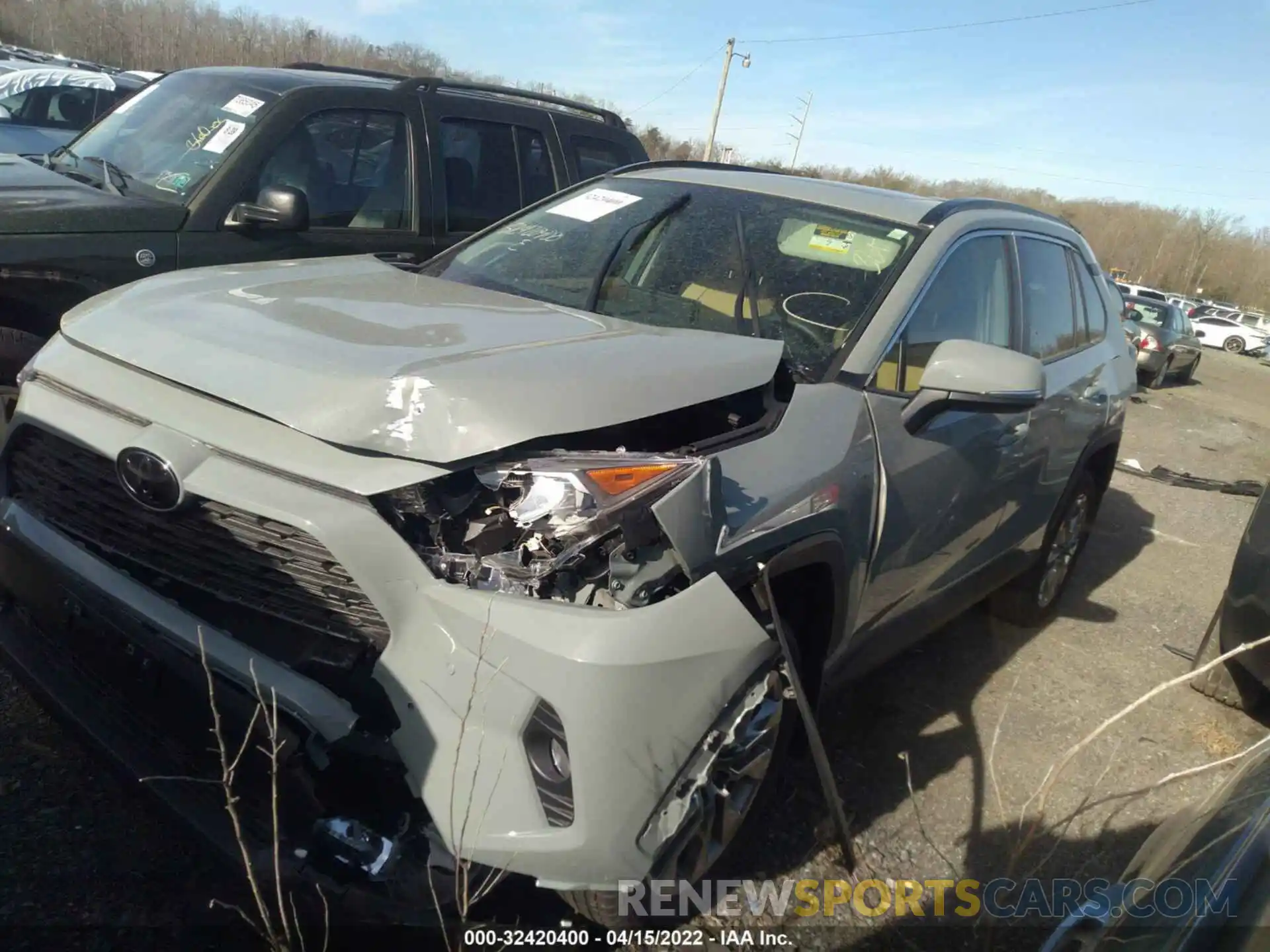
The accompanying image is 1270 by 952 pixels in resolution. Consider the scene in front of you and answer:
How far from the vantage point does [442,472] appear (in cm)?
192

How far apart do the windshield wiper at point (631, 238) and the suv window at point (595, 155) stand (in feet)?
8.83

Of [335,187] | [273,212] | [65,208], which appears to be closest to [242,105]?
[335,187]

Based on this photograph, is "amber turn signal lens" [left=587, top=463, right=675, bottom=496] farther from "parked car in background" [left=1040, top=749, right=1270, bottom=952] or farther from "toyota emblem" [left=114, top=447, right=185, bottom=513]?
"parked car in background" [left=1040, top=749, right=1270, bottom=952]

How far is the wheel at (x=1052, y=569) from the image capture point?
443 centimetres

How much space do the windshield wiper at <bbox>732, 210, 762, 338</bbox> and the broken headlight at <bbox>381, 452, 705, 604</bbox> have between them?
110cm

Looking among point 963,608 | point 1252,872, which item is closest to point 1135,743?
point 963,608

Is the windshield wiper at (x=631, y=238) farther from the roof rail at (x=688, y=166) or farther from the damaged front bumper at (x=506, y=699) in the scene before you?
the damaged front bumper at (x=506, y=699)

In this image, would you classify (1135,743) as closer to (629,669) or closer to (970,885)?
(970,885)

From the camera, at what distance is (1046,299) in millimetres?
4070

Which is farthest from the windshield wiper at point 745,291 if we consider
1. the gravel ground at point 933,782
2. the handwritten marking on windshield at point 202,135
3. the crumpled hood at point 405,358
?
the handwritten marking on windshield at point 202,135

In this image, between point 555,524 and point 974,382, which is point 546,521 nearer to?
point 555,524

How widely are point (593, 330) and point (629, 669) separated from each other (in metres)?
1.04

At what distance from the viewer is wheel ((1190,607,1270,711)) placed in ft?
13.7

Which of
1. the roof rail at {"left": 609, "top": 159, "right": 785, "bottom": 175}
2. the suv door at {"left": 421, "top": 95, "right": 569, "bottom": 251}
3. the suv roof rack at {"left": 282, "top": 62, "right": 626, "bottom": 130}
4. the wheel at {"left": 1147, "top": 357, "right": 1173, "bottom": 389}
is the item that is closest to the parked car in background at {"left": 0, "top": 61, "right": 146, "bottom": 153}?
the suv roof rack at {"left": 282, "top": 62, "right": 626, "bottom": 130}
